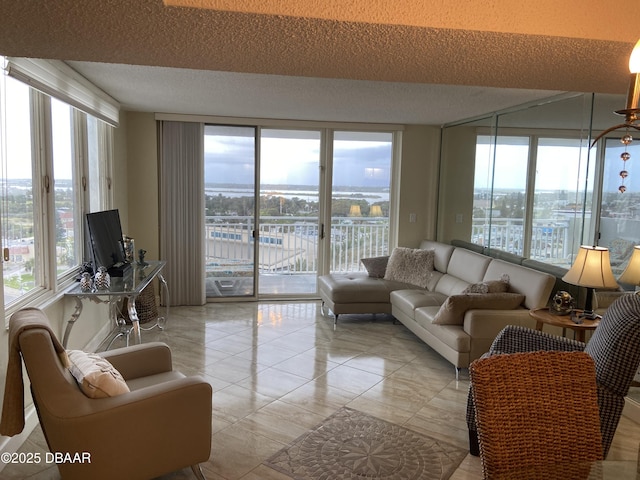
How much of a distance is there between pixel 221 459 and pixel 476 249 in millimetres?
3665

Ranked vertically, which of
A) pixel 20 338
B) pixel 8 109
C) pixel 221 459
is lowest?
pixel 221 459

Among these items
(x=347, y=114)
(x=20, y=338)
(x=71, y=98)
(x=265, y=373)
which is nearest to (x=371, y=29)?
(x=20, y=338)

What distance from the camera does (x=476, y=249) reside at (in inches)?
208

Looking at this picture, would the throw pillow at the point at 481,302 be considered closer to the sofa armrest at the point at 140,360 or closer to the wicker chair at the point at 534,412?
the wicker chair at the point at 534,412

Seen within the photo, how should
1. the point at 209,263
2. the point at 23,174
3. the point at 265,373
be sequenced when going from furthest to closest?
the point at 209,263 < the point at 265,373 < the point at 23,174

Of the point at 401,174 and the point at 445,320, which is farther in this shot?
the point at 401,174

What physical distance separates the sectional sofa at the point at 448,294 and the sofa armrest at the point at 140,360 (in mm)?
2161

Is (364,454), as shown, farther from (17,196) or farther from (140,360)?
(17,196)

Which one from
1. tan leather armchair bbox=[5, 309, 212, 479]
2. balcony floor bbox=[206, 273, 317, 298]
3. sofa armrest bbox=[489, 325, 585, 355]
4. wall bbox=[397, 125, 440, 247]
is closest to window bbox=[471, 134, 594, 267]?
wall bbox=[397, 125, 440, 247]

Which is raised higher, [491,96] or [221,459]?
[491,96]

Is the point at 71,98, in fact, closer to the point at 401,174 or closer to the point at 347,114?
the point at 347,114

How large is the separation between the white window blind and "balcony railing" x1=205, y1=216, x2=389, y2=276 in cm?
201

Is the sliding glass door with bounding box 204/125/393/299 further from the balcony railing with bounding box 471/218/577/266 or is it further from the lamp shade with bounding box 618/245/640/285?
the lamp shade with bounding box 618/245/640/285

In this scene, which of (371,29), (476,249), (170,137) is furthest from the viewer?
(170,137)
